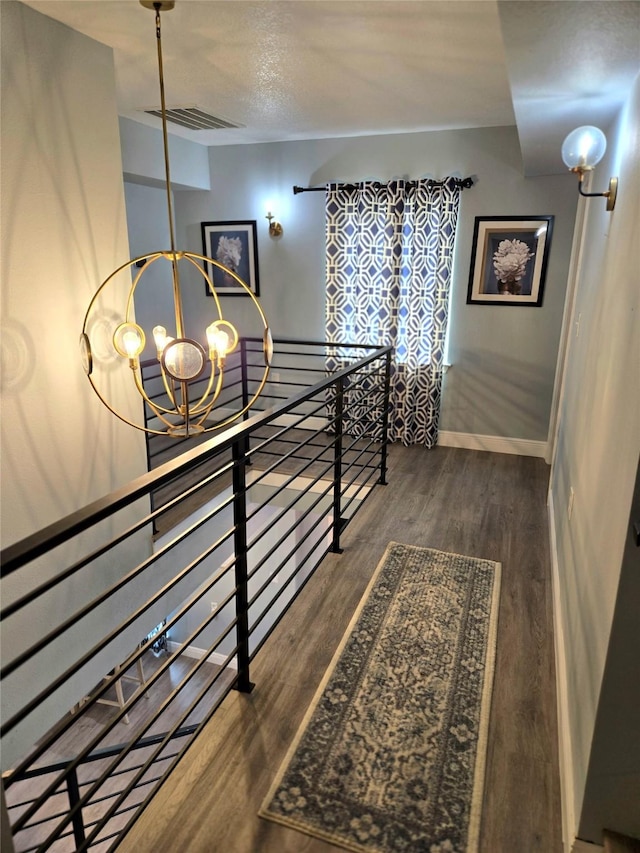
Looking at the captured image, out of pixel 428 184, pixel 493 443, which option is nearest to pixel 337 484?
pixel 493 443

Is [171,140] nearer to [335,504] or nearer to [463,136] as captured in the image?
[463,136]

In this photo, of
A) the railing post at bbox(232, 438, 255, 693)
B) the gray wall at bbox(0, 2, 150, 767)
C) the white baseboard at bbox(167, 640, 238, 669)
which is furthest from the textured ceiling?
the white baseboard at bbox(167, 640, 238, 669)

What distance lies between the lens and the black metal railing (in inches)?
51.9

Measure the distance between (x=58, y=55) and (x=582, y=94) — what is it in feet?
7.57

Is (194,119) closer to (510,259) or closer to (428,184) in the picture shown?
(428,184)

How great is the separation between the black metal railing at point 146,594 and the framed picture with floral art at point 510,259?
1.08m

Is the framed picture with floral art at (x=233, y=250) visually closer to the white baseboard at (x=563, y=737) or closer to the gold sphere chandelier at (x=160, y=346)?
the gold sphere chandelier at (x=160, y=346)

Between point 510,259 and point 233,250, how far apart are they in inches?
99.8

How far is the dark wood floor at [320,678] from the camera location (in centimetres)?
157

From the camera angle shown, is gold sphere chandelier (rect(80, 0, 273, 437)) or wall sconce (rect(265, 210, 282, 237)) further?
wall sconce (rect(265, 210, 282, 237))

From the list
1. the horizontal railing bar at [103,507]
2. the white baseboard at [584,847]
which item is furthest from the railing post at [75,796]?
the white baseboard at [584,847]

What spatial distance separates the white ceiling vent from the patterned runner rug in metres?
3.38

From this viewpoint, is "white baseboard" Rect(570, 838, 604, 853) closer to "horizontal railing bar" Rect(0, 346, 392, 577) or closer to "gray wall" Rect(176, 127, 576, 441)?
"horizontal railing bar" Rect(0, 346, 392, 577)

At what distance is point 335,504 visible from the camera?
9.95ft
